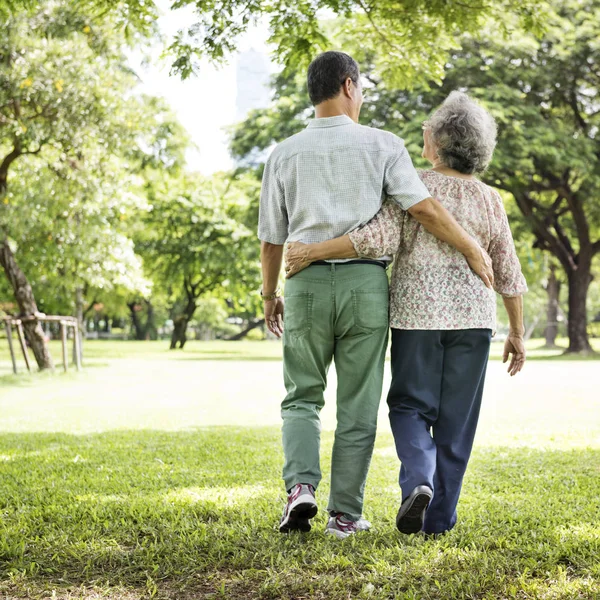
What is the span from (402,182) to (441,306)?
578mm

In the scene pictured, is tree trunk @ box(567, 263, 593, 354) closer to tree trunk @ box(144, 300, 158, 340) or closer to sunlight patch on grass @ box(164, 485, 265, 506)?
sunlight patch on grass @ box(164, 485, 265, 506)

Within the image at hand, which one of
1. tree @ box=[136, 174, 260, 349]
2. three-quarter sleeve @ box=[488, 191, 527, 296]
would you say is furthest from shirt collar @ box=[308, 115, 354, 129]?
tree @ box=[136, 174, 260, 349]

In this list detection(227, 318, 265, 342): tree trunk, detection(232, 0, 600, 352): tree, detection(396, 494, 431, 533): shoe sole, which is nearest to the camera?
detection(396, 494, 431, 533): shoe sole

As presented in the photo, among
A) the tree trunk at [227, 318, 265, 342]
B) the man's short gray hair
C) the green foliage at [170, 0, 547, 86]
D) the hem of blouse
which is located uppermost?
the green foliage at [170, 0, 547, 86]

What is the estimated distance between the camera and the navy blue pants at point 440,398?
3619mm

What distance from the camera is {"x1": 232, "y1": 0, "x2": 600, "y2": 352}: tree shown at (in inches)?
864

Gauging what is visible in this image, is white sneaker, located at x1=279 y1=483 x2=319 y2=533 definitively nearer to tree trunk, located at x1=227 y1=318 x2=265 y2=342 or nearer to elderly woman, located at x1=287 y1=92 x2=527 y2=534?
elderly woman, located at x1=287 y1=92 x2=527 y2=534

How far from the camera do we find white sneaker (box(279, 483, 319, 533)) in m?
3.50

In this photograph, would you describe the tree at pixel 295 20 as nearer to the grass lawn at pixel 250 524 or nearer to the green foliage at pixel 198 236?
the grass lawn at pixel 250 524

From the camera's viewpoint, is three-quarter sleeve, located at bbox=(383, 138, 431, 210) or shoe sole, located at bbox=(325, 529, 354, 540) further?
shoe sole, located at bbox=(325, 529, 354, 540)

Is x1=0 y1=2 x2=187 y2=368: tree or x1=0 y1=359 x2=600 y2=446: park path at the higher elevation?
x1=0 y1=2 x2=187 y2=368: tree

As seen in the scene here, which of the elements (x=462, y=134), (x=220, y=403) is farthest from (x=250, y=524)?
(x=220, y=403)

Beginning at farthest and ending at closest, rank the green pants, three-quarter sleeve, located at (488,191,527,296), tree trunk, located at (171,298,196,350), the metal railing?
tree trunk, located at (171,298,196,350), the metal railing, three-quarter sleeve, located at (488,191,527,296), the green pants

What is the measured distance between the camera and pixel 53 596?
3.00 meters
